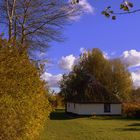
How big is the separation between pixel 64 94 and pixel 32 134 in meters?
63.4

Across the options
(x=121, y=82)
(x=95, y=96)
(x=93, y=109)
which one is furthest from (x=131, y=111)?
(x=121, y=82)

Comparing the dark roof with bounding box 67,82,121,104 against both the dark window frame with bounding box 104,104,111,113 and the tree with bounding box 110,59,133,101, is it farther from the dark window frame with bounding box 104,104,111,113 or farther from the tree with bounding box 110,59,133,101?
the tree with bounding box 110,59,133,101

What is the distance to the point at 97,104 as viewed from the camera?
6250 centimetres

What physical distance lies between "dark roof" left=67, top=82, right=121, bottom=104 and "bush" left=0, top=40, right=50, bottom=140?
4784 cm

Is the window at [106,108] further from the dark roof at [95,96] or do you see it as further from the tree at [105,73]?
the tree at [105,73]

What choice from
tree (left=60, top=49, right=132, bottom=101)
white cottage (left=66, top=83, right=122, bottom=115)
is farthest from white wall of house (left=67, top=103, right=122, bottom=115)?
tree (left=60, top=49, right=132, bottom=101)

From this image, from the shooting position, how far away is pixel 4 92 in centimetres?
1185

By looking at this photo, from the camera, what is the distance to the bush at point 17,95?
11.9 meters

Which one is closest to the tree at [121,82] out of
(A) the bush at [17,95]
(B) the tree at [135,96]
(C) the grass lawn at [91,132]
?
(B) the tree at [135,96]

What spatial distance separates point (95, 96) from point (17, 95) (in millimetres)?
51145

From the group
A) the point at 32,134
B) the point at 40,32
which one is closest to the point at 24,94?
the point at 32,134

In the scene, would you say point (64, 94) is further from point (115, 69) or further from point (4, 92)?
point (4, 92)

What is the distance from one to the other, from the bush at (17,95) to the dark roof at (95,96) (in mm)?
47843

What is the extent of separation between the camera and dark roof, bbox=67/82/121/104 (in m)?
62.1
